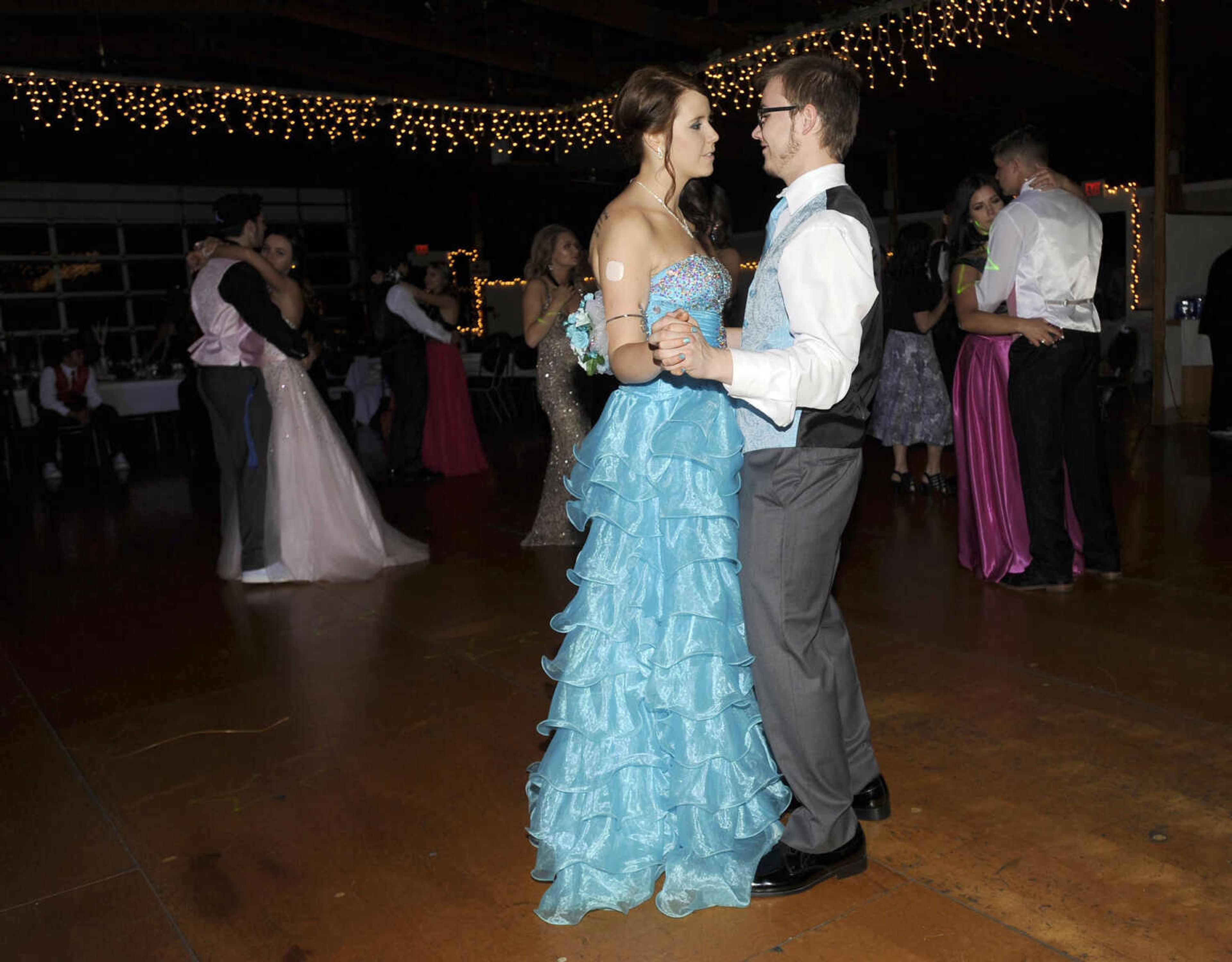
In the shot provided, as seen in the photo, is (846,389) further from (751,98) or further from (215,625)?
(751,98)

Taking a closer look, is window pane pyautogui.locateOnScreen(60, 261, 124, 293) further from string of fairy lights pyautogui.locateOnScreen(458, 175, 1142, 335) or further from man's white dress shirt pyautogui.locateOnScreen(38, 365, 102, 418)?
man's white dress shirt pyautogui.locateOnScreen(38, 365, 102, 418)

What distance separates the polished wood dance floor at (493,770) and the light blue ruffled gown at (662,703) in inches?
4.1

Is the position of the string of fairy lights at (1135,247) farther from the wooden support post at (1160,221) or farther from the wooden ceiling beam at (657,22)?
the wooden ceiling beam at (657,22)

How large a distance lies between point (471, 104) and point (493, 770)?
9.50 meters

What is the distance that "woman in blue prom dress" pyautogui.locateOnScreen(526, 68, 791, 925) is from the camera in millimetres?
1998

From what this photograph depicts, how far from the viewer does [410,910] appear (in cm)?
209

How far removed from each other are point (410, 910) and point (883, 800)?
1.03 m

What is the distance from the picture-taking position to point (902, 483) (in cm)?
581

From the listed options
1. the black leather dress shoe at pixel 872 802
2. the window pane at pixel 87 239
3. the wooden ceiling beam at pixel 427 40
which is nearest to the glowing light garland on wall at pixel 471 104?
the wooden ceiling beam at pixel 427 40

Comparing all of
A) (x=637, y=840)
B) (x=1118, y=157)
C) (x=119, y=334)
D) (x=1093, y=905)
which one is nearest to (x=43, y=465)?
(x=119, y=334)

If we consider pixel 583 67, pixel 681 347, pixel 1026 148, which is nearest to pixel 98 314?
pixel 583 67

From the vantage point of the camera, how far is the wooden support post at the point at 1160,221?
25.1ft

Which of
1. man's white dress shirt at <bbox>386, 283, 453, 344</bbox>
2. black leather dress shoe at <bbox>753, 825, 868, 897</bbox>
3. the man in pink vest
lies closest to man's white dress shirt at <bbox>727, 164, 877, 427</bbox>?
black leather dress shoe at <bbox>753, 825, 868, 897</bbox>

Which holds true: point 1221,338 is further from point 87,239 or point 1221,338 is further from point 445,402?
point 87,239
